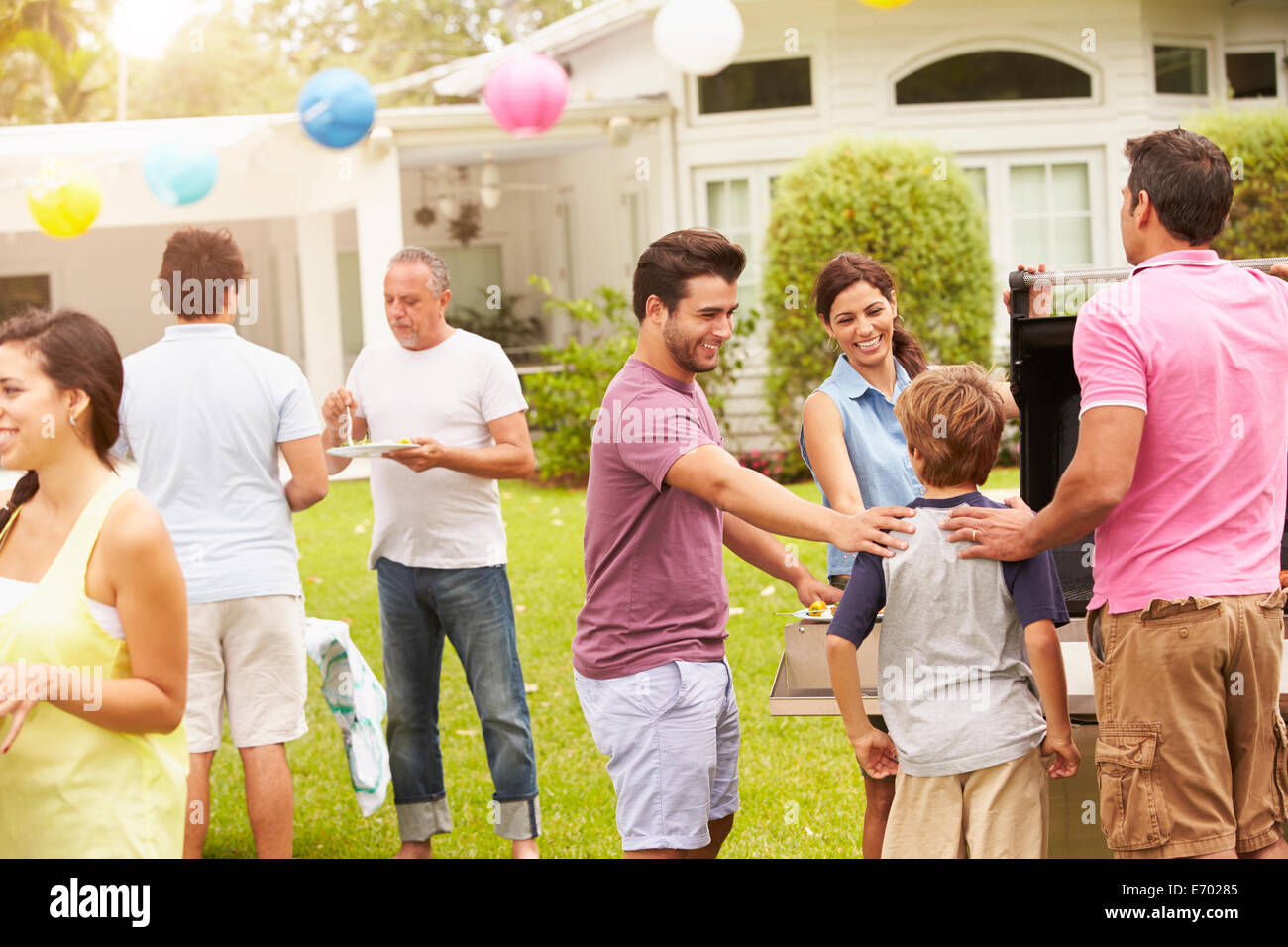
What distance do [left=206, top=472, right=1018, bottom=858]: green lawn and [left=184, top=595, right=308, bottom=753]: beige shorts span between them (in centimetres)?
108

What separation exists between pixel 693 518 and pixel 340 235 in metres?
18.7

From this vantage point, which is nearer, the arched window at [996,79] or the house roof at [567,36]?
the arched window at [996,79]

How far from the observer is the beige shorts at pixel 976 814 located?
109 inches

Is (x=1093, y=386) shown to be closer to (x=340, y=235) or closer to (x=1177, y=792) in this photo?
(x=1177, y=792)

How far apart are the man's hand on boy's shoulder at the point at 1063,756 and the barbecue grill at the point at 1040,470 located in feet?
0.86

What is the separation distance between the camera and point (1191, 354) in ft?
8.67

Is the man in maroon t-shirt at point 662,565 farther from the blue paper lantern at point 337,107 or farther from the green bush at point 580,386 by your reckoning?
the green bush at point 580,386

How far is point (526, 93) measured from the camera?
10906 mm

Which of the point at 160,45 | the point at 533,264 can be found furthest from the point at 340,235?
the point at 160,45

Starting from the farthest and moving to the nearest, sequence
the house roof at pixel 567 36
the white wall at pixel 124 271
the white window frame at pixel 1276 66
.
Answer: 1. the white wall at pixel 124 271
2. the house roof at pixel 567 36
3. the white window frame at pixel 1276 66

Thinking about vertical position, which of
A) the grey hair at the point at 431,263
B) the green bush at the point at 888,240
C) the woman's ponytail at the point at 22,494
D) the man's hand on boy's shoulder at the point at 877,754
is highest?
the green bush at the point at 888,240

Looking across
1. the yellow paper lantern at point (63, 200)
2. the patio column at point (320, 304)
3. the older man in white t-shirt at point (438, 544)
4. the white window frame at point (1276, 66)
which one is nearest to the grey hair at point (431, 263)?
the older man in white t-shirt at point (438, 544)
